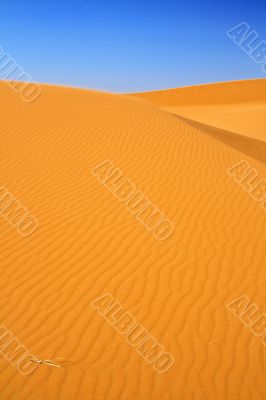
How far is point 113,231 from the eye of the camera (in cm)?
582

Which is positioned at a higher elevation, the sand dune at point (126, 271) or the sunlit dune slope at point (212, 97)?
the sunlit dune slope at point (212, 97)

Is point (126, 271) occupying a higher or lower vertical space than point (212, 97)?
lower

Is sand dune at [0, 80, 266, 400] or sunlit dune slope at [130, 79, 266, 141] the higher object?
sunlit dune slope at [130, 79, 266, 141]

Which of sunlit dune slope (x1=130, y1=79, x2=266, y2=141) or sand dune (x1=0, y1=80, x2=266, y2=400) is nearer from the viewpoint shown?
sand dune (x1=0, y1=80, x2=266, y2=400)

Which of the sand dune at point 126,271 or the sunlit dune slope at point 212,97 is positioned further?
the sunlit dune slope at point 212,97

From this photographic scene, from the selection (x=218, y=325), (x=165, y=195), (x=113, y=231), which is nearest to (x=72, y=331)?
(x=218, y=325)

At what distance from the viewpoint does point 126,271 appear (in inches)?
194

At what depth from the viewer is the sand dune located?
354cm

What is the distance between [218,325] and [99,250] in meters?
2.07

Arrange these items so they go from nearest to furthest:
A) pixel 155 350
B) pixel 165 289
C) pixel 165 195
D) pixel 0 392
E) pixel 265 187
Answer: pixel 0 392 → pixel 155 350 → pixel 165 289 → pixel 165 195 → pixel 265 187

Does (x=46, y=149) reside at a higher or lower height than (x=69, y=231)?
higher

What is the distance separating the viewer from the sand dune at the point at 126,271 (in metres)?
3.54

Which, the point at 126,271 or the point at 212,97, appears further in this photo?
the point at 212,97

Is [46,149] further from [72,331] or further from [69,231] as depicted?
[72,331]
